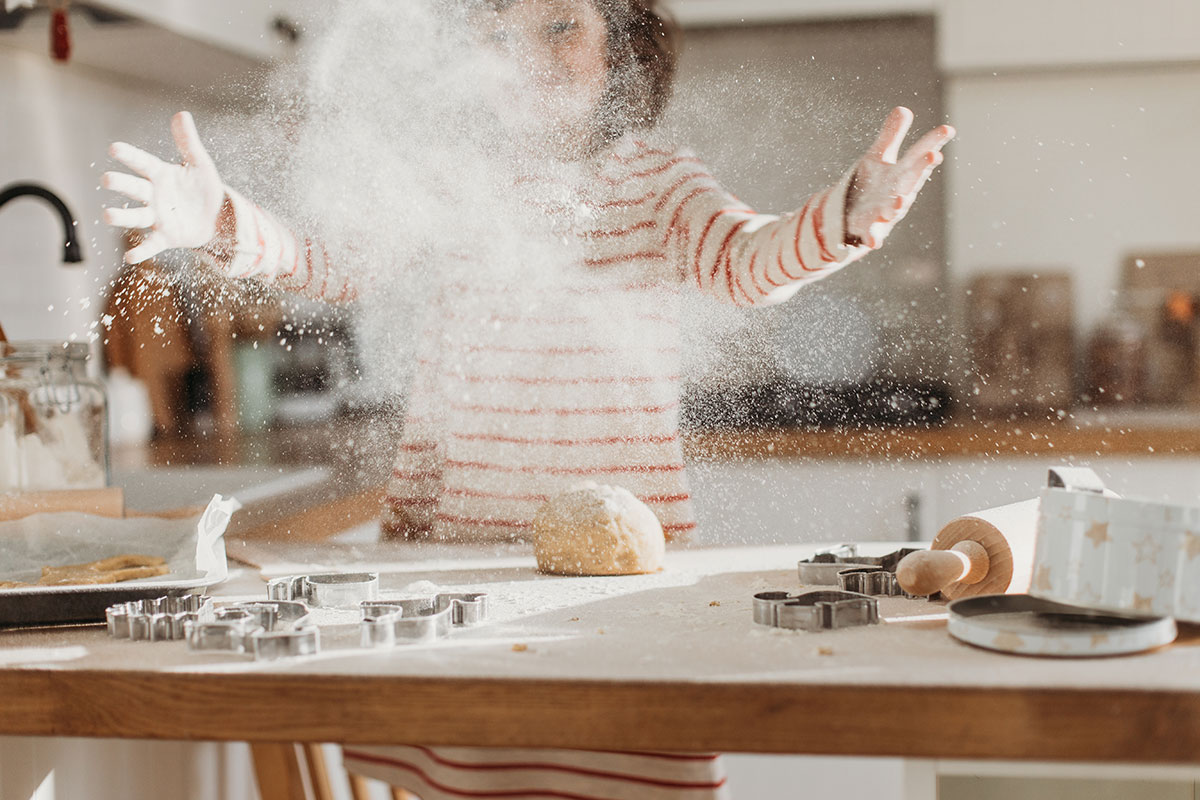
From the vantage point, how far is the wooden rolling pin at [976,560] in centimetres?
73

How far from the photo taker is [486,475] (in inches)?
45.8

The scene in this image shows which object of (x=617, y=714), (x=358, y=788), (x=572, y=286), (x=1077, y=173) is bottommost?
(x=358, y=788)

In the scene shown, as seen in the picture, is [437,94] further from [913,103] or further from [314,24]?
[913,103]

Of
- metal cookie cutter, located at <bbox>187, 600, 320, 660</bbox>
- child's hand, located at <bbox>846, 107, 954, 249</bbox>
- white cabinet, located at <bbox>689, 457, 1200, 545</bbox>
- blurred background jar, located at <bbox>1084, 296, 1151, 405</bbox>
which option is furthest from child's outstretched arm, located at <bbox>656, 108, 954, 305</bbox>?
blurred background jar, located at <bbox>1084, 296, 1151, 405</bbox>

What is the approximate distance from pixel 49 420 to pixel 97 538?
0.64ft

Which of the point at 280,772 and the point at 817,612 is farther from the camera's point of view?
the point at 280,772

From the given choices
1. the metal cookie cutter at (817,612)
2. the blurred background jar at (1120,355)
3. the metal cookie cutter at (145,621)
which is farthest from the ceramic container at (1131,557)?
the blurred background jar at (1120,355)

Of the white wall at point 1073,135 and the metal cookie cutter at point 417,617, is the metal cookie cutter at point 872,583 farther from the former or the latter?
the white wall at point 1073,135

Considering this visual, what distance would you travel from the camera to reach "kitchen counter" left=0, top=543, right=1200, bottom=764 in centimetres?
55

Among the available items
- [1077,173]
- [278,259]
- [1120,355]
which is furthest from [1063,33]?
[278,259]

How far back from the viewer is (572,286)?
1.12m

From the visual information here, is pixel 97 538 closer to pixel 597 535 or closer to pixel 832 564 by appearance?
pixel 597 535

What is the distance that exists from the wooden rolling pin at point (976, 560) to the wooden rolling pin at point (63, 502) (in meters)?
0.72

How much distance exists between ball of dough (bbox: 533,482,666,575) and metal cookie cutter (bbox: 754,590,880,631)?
191 millimetres
